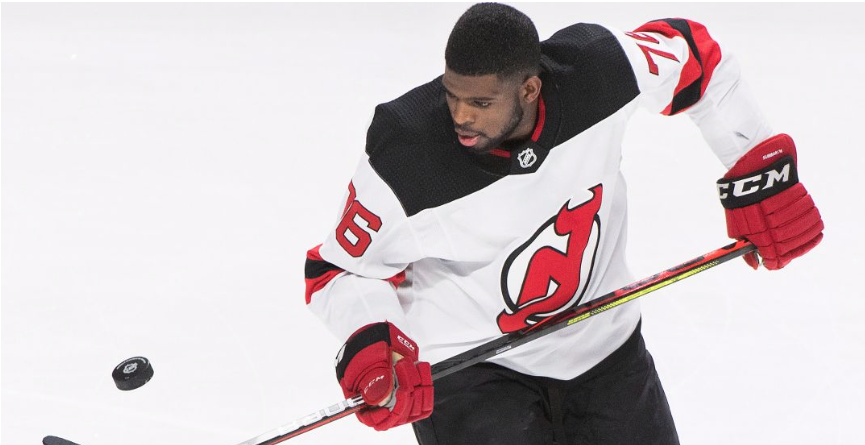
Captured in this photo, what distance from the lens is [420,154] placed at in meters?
1.87

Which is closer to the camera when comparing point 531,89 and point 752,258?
point 531,89

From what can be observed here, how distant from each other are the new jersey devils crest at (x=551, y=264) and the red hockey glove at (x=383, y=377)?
0.23 metres

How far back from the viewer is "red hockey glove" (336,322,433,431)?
186 cm

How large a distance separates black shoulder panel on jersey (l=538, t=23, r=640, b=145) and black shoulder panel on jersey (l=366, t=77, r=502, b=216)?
0.19 meters

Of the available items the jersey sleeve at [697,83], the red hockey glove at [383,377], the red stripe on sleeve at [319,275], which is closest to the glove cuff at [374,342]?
the red hockey glove at [383,377]

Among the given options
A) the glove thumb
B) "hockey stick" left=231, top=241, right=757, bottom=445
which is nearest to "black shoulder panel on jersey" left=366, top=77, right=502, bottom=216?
"hockey stick" left=231, top=241, right=757, bottom=445

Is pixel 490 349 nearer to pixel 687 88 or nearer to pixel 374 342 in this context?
pixel 374 342

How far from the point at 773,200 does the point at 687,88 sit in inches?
11.4

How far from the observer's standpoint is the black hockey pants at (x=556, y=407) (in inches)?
81.0

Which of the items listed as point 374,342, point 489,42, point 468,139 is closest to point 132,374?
point 374,342

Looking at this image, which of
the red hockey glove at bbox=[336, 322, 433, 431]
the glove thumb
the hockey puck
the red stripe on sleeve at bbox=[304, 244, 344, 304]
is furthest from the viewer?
the hockey puck

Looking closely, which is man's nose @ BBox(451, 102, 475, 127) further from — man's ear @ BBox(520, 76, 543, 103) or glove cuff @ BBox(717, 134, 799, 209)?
glove cuff @ BBox(717, 134, 799, 209)

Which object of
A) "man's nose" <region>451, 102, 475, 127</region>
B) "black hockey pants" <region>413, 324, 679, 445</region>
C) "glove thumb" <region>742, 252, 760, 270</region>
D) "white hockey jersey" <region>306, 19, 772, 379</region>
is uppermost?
"man's nose" <region>451, 102, 475, 127</region>

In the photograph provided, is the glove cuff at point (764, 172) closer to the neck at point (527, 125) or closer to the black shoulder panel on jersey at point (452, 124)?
the black shoulder panel on jersey at point (452, 124)
